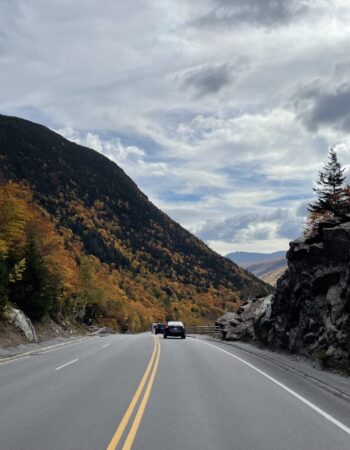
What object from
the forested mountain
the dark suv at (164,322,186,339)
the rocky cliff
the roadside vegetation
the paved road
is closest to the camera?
the paved road

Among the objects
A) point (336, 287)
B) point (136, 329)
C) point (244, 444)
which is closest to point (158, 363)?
point (336, 287)

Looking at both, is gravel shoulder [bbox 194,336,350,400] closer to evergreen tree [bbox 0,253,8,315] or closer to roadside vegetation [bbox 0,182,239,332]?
evergreen tree [bbox 0,253,8,315]

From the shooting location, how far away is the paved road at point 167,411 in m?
7.06

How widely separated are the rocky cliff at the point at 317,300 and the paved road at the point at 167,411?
268cm

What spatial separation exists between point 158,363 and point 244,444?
11.8 m

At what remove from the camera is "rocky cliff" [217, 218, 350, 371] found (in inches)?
674

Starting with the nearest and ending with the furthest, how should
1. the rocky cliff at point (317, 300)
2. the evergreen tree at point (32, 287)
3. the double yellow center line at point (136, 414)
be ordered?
the double yellow center line at point (136, 414) < the rocky cliff at point (317, 300) < the evergreen tree at point (32, 287)

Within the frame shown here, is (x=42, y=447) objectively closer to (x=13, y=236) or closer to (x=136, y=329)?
(x=13, y=236)

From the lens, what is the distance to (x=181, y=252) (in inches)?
7707

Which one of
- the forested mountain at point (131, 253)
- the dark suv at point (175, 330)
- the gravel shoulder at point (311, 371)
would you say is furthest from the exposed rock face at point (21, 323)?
the forested mountain at point (131, 253)

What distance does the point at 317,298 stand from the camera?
20844 millimetres

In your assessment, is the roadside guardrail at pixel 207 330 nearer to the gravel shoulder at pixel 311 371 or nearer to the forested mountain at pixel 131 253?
the gravel shoulder at pixel 311 371

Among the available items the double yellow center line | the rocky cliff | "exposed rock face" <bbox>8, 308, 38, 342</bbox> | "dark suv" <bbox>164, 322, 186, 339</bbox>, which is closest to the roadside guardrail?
"dark suv" <bbox>164, 322, 186, 339</bbox>

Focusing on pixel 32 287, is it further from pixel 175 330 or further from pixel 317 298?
pixel 317 298
